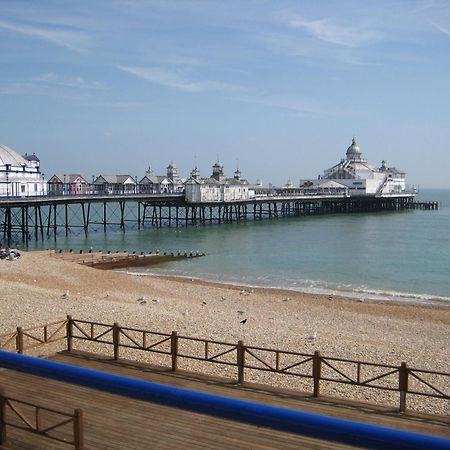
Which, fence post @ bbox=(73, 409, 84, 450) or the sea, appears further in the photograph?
the sea

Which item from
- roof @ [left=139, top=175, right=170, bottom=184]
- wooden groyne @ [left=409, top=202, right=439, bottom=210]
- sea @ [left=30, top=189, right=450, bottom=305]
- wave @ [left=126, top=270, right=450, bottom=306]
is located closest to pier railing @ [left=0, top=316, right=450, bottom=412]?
wave @ [left=126, top=270, right=450, bottom=306]

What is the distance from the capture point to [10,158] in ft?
168

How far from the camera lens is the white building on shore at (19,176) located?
49.5 meters

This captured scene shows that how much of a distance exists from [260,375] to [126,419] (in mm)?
5442

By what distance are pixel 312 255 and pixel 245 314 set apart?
21962 mm

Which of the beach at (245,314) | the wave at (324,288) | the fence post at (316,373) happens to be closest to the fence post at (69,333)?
the beach at (245,314)

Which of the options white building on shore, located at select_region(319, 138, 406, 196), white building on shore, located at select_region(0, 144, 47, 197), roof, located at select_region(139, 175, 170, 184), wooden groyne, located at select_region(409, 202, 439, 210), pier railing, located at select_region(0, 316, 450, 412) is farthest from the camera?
wooden groyne, located at select_region(409, 202, 439, 210)

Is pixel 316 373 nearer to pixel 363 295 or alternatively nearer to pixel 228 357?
pixel 228 357

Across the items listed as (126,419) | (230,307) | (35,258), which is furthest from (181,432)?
(35,258)

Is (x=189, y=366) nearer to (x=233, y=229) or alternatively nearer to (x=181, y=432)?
(x=181, y=432)

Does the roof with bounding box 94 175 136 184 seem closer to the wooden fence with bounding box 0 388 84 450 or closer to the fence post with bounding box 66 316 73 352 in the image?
the fence post with bounding box 66 316 73 352

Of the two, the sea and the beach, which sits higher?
the beach

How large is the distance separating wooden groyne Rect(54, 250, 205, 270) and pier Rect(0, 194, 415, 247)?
1048 cm

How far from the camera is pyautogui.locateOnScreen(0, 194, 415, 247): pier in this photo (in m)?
51.3
